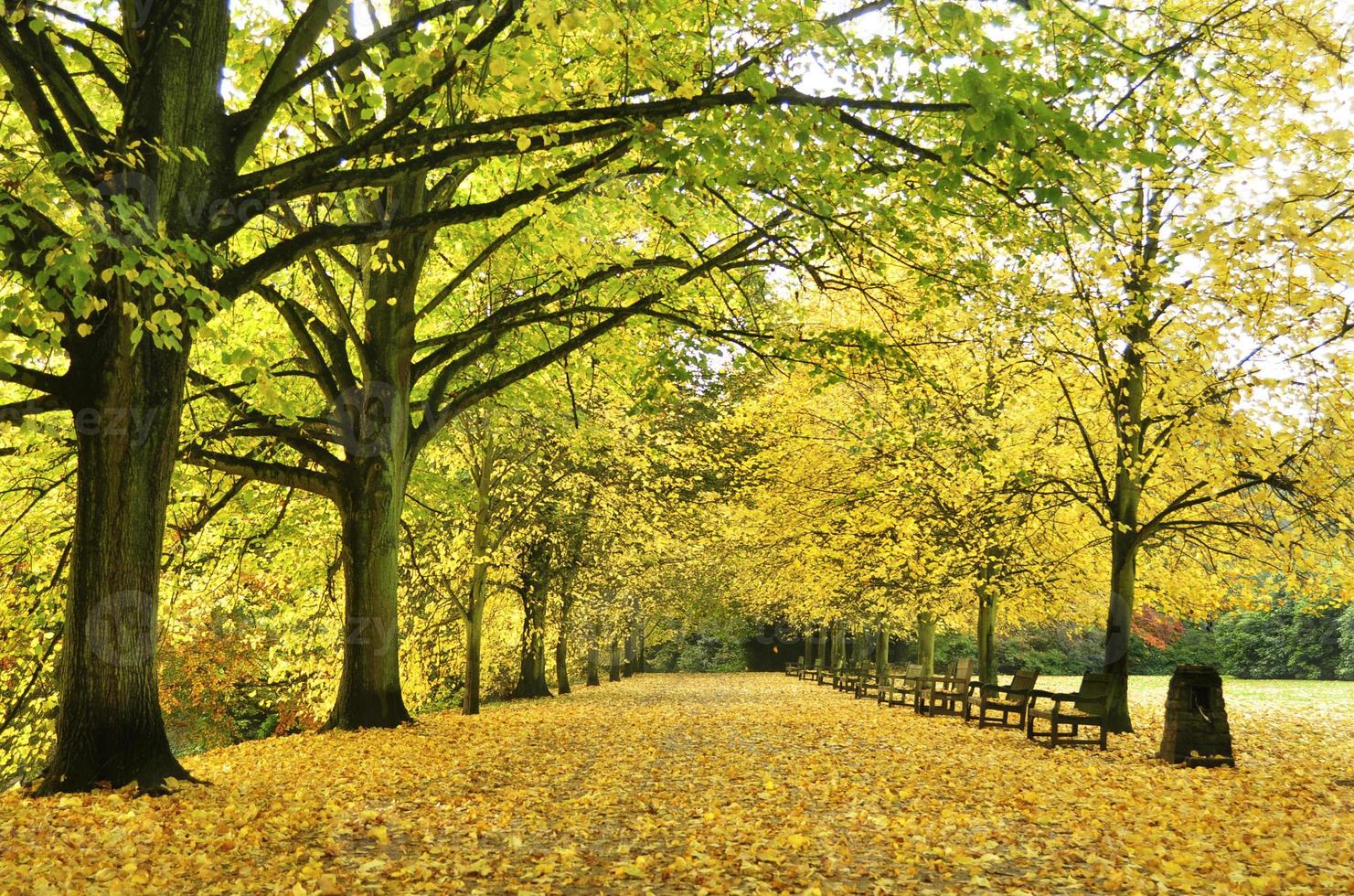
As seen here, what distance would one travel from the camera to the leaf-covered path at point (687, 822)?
552 centimetres

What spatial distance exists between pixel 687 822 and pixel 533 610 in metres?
17.1

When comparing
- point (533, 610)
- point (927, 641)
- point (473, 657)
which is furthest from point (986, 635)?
point (473, 657)

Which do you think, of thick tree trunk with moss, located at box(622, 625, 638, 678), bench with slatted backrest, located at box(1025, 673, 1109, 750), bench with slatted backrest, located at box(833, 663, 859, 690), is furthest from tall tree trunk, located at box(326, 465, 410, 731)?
thick tree trunk with moss, located at box(622, 625, 638, 678)

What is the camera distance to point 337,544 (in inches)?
639

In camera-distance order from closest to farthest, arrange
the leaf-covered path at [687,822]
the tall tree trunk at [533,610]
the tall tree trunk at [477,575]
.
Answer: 1. the leaf-covered path at [687,822]
2. the tall tree trunk at [477,575]
3. the tall tree trunk at [533,610]

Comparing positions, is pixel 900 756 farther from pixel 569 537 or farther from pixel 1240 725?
pixel 569 537

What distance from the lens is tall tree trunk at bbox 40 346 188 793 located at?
713 centimetres

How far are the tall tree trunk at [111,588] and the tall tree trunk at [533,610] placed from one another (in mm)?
16232

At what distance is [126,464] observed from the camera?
723cm

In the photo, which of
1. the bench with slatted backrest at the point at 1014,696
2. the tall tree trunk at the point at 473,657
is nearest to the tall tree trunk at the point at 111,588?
the tall tree trunk at the point at 473,657

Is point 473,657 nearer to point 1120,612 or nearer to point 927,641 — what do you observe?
point 1120,612

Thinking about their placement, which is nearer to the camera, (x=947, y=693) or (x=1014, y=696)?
(x=1014, y=696)

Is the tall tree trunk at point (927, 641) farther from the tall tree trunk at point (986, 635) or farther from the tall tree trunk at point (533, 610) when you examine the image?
the tall tree trunk at point (533, 610)

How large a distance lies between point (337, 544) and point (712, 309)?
24.7ft
